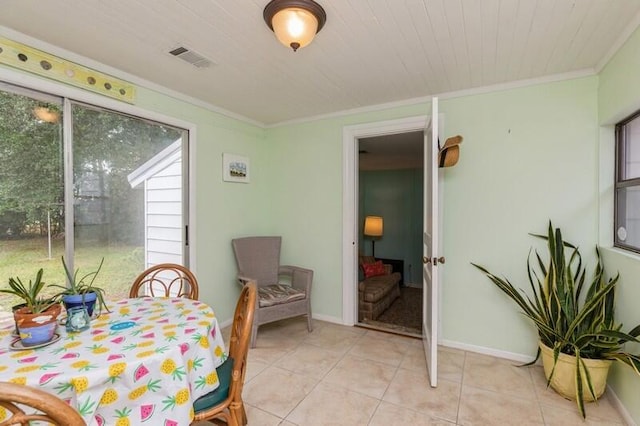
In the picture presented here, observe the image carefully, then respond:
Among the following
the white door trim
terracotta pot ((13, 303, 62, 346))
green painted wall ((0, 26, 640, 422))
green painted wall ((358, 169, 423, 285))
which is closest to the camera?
terracotta pot ((13, 303, 62, 346))

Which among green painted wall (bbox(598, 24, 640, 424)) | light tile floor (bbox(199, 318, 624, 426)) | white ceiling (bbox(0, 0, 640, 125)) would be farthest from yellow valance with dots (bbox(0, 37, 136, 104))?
green painted wall (bbox(598, 24, 640, 424))

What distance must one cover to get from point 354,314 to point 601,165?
95.8 inches

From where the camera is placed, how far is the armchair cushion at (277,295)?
9.17 ft

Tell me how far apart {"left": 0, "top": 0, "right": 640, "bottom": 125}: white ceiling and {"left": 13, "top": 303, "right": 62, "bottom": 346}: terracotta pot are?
1.51 m

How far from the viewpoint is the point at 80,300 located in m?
1.41

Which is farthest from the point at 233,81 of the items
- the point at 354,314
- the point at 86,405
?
the point at 354,314

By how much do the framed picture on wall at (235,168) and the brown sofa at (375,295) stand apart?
1.92 m

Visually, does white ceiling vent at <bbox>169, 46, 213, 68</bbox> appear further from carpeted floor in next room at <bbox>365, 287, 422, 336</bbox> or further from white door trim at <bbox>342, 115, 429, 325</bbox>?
carpeted floor in next room at <bbox>365, 287, 422, 336</bbox>

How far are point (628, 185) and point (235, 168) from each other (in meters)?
3.25

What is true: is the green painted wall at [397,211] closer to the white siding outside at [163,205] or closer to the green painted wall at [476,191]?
the green painted wall at [476,191]

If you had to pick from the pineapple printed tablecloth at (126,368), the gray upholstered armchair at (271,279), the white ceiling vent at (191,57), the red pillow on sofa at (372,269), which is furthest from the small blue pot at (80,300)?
the red pillow on sofa at (372,269)

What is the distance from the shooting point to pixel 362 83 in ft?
8.27

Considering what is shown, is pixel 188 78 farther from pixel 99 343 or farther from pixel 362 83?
pixel 99 343

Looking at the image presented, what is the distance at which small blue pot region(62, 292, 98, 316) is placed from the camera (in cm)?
140
